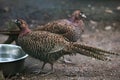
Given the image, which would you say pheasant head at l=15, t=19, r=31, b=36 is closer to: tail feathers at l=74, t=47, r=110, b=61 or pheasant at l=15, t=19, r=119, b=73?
pheasant at l=15, t=19, r=119, b=73

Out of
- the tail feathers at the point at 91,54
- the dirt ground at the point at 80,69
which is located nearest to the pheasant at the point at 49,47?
the tail feathers at the point at 91,54

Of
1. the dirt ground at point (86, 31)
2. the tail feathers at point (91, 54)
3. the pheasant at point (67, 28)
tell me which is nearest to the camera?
the tail feathers at point (91, 54)

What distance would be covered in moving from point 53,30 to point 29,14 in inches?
107

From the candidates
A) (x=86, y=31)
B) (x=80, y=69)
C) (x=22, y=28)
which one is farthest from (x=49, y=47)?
(x=86, y=31)

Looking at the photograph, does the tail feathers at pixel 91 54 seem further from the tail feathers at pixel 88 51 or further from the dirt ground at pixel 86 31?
the dirt ground at pixel 86 31

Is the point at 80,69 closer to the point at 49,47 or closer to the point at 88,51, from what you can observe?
the point at 88,51

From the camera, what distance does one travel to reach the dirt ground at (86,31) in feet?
17.9

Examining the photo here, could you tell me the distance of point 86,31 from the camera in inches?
307

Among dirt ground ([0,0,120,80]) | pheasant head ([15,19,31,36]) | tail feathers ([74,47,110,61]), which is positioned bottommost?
dirt ground ([0,0,120,80])

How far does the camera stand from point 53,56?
17.5ft

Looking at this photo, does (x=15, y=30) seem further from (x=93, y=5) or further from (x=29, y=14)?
(x=93, y=5)

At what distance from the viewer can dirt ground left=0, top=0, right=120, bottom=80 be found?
5469 millimetres

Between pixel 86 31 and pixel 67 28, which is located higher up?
pixel 67 28

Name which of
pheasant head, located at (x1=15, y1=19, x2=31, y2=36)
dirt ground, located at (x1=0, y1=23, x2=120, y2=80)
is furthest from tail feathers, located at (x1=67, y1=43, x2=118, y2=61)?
pheasant head, located at (x1=15, y1=19, x2=31, y2=36)
